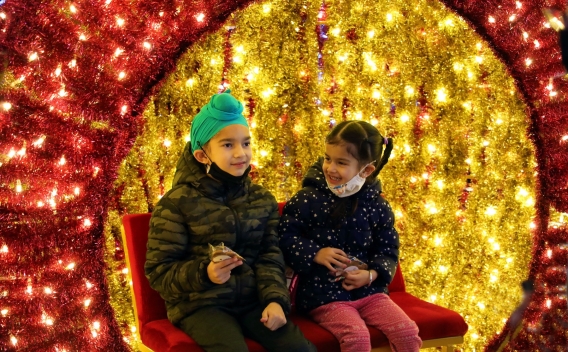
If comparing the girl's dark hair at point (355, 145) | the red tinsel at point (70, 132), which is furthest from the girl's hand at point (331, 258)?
the red tinsel at point (70, 132)

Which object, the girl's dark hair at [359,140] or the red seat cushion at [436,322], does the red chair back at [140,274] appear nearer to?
the girl's dark hair at [359,140]

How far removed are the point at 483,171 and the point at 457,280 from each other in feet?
2.02

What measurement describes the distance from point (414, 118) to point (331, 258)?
122cm

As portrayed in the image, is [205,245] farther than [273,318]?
Yes

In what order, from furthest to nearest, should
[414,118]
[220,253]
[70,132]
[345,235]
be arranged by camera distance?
[414,118] → [345,235] → [70,132] → [220,253]

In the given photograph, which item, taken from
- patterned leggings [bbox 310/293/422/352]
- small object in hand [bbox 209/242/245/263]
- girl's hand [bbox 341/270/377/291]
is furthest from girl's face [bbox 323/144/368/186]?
small object in hand [bbox 209/242/245/263]

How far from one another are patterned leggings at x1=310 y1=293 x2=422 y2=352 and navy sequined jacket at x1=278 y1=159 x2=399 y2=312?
45 millimetres

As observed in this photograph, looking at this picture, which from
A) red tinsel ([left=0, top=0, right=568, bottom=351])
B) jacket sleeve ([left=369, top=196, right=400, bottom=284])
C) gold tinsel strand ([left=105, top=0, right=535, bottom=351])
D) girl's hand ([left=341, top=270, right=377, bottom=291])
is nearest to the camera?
red tinsel ([left=0, top=0, right=568, bottom=351])

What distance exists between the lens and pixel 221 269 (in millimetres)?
2436

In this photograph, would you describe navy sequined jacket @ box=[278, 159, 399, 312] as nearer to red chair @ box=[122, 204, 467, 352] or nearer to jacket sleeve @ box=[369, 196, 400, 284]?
jacket sleeve @ box=[369, 196, 400, 284]

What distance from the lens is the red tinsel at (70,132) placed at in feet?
8.74

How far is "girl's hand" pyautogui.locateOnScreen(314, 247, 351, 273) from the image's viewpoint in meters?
2.75

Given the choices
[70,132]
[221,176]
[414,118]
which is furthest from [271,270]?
[414,118]

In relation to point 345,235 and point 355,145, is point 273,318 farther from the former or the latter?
point 355,145
